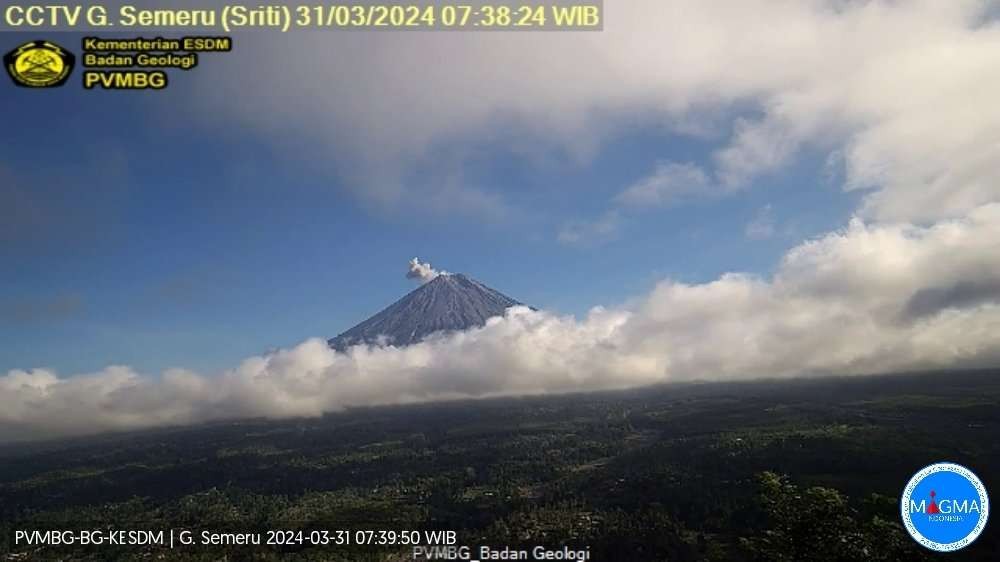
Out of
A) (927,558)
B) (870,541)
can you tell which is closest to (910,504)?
(927,558)

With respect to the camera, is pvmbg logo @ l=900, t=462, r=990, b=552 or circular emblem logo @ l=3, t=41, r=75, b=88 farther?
pvmbg logo @ l=900, t=462, r=990, b=552

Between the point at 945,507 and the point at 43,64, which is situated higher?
the point at 43,64

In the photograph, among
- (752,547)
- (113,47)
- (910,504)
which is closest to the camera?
(752,547)

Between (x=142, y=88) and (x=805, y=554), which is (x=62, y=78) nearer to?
(x=142, y=88)

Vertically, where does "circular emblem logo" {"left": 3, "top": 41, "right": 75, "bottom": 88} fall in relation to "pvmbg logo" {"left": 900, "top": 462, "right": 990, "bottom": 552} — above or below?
above

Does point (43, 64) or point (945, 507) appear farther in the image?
point (945, 507)
